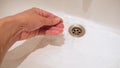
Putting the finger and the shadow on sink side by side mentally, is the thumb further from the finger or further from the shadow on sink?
the shadow on sink

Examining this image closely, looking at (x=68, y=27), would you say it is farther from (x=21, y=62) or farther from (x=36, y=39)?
(x=21, y=62)

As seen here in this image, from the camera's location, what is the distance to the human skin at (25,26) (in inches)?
28.7

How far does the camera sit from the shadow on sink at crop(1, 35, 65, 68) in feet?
2.89

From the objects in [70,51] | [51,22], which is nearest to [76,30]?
[70,51]

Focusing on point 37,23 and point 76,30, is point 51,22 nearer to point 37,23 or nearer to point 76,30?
point 37,23

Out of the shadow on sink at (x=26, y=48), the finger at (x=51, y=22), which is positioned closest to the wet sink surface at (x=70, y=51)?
the shadow on sink at (x=26, y=48)

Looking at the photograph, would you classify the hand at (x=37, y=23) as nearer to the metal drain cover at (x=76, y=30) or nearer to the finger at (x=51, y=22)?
the finger at (x=51, y=22)

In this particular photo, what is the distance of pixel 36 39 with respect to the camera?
953mm

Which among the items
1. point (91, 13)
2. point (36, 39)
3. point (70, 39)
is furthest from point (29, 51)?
point (91, 13)

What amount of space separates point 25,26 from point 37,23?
0.14ft

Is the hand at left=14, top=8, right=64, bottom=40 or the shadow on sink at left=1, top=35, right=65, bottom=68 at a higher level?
the hand at left=14, top=8, right=64, bottom=40

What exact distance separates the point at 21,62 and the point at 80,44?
254mm

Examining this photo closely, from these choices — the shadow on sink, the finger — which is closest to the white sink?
the shadow on sink

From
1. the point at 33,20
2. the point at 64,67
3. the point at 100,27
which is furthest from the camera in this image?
the point at 100,27
